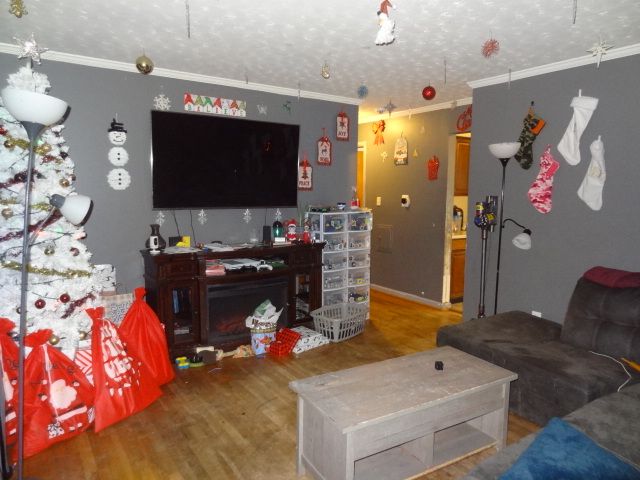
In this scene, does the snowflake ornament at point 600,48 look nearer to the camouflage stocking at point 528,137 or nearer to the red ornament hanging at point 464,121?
the camouflage stocking at point 528,137

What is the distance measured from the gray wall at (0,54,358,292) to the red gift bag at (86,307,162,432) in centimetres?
102

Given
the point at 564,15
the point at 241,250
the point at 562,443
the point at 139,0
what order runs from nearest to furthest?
the point at 562,443
the point at 139,0
the point at 564,15
the point at 241,250

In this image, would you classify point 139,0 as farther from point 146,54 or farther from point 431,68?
point 431,68

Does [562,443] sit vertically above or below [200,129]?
below

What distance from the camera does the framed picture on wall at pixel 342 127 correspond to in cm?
479

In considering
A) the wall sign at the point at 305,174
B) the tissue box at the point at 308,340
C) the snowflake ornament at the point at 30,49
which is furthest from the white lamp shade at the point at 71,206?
the wall sign at the point at 305,174

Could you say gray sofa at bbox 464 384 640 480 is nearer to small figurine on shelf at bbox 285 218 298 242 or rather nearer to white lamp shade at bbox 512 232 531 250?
white lamp shade at bbox 512 232 531 250

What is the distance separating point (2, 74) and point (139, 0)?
153 cm

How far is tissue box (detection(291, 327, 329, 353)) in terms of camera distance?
12.7 ft

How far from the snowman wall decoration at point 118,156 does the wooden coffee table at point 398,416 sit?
244cm

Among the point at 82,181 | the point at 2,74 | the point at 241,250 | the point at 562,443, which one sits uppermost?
the point at 2,74

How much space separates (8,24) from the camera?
109 inches

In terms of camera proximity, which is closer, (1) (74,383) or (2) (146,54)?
(1) (74,383)

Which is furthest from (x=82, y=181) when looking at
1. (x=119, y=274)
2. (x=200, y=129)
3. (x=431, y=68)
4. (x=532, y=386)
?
(x=532, y=386)
